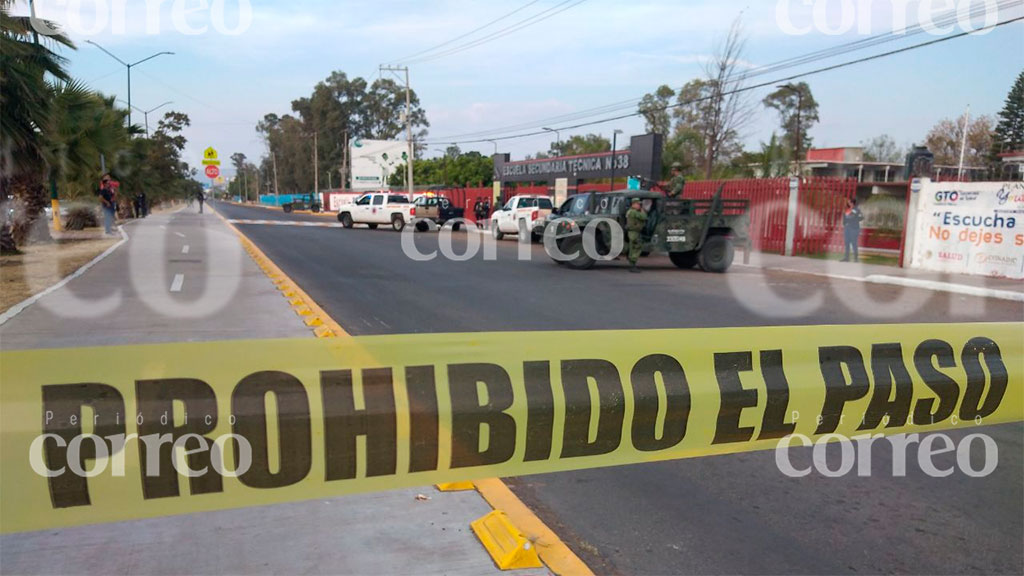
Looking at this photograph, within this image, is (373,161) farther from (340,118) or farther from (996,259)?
(996,259)

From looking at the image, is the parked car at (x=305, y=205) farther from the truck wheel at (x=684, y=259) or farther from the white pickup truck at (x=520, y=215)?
the truck wheel at (x=684, y=259)

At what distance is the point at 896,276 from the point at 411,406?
618 inches

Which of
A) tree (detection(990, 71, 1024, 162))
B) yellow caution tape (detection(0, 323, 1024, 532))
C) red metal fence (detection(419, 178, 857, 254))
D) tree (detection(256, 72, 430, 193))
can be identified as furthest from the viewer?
tree (detection(256, 72, 430, 193))

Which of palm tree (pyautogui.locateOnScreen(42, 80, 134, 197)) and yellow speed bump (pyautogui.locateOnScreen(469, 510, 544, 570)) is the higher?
palm tree (pyautogui.locateOnScreen(42, 80, 134, 197))

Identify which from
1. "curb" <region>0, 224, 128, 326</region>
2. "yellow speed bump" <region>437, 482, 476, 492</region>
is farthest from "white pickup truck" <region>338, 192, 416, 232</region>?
"yellow speed bump" <region>437, 482, 476, 492</region>

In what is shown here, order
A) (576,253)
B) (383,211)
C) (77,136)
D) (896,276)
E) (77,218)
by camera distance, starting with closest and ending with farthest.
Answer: (896,276) < (576,253) < (77,136) < (77,218) < (383,211)

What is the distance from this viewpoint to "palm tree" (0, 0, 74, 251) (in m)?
13.2

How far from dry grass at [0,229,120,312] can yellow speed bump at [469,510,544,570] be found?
8.07 m

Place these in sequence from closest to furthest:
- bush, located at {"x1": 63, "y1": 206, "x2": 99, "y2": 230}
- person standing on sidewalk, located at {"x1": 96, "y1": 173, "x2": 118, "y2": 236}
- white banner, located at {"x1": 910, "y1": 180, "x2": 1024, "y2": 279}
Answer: white banner, located at {"x1": 910, "y1": 180, "x2": 1024, "y2": 279}
person standing on sidewalk, located at {"x1": 96, "y1": 173, "x2": 118, "y2": 236}
bush, located at {"x1": 63, "y1": 206, "x2": 99, "y2": 230}

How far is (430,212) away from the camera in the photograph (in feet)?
106

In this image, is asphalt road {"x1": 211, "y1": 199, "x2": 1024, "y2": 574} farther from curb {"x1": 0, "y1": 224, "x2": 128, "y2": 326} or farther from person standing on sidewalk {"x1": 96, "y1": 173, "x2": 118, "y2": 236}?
person standing on sidewalk {"x1": 96, "y1": 173, "x2": 118, "y2": 236}

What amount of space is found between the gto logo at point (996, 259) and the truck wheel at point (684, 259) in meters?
5.92

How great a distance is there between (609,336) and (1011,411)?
192cm

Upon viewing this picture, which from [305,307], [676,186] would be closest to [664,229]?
[676,186]
